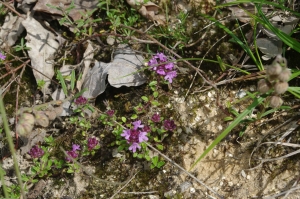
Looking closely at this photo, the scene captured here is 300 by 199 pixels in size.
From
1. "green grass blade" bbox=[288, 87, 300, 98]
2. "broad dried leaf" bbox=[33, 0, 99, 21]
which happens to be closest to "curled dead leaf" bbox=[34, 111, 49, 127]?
"broad dried leaf" bbox=[33, 0, 99, 21]

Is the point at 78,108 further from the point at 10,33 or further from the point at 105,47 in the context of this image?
the point at 10,33

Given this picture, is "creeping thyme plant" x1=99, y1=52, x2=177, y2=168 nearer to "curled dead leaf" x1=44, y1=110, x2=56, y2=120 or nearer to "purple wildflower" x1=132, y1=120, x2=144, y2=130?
"purple wildflower" x1=132, y1=120, x2=144, y2=130

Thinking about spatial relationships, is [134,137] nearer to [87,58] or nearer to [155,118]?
[155,118]

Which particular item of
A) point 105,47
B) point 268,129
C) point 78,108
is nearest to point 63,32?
point 105,47

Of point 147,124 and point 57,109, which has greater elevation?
point 57,109

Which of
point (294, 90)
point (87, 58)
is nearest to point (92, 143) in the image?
point (87, 58)

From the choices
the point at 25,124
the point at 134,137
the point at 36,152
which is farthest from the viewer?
the point at 36,152
